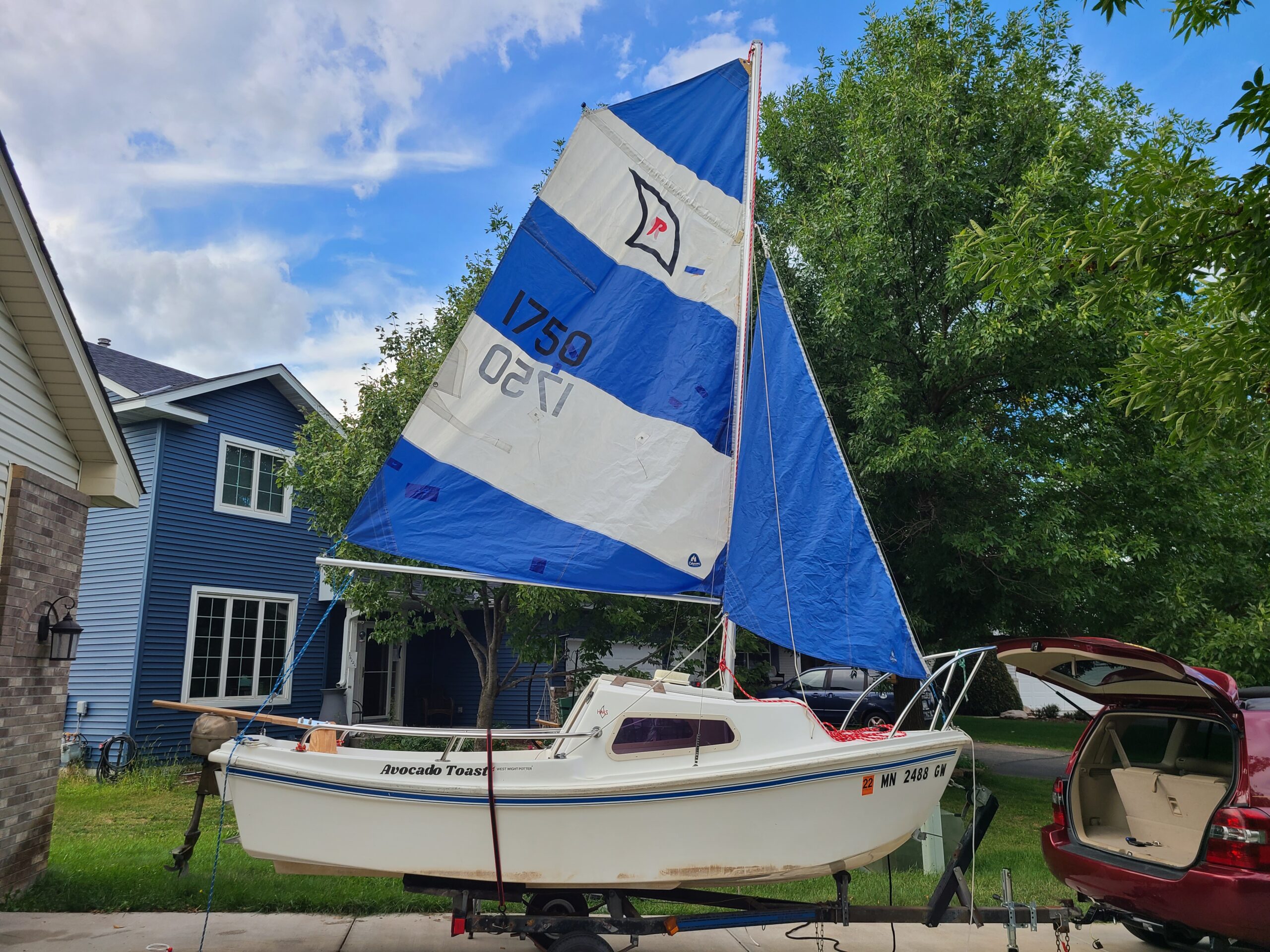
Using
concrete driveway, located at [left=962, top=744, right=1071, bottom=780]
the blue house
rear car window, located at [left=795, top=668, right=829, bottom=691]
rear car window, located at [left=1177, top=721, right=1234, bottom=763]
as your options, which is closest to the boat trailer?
rear car window, located at [left=1177, top=721, right=1234, bottom=763]

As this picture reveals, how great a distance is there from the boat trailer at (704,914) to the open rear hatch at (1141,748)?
33.2 inches

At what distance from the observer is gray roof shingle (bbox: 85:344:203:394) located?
15859 mm

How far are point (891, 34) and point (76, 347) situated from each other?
11.5m

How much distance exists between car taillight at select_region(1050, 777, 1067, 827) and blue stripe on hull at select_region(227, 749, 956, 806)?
199cm

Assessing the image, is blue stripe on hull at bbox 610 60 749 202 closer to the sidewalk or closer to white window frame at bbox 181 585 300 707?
the sidewalk

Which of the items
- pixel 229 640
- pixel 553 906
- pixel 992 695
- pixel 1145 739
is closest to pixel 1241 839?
pixel 1145 739

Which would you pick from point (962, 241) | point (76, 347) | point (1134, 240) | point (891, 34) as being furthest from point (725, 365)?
point (891, 34)

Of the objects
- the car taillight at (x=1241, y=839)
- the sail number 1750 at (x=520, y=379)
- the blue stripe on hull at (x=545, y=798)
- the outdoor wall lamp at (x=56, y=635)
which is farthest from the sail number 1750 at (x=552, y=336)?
the car taillight at (x=1241, y=839)

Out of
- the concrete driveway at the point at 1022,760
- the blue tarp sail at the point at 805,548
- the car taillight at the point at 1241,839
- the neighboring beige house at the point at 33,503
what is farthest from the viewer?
the concrete driveway at the point at 1022,760

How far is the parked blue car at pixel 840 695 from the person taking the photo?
19672mm

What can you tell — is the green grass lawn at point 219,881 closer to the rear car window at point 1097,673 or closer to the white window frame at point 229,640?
the rear car window at point 1097,673

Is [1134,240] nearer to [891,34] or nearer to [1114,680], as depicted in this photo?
[1114,680]

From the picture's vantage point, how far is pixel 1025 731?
953 inches

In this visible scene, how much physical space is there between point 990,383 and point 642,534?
788cm
